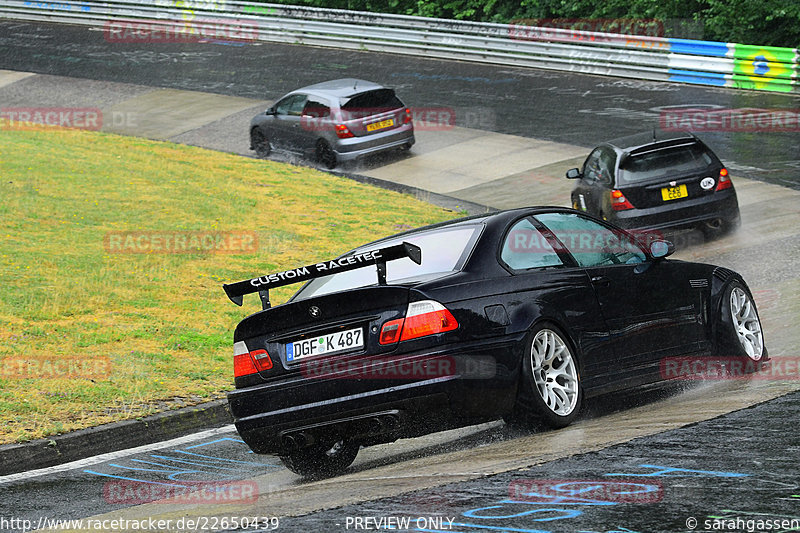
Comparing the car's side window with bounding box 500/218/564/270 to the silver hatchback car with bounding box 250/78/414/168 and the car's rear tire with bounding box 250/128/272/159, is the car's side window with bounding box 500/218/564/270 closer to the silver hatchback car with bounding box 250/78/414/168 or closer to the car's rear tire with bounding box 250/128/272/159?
the silver hatchback car with bounding box 250/78/414/168

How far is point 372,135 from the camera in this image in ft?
77.0

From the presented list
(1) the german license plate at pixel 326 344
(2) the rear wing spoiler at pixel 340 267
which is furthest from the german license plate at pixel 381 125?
(1) the german license plate at pixel 326 344

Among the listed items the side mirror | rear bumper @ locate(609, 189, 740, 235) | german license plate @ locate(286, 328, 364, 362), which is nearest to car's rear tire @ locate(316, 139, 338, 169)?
rear bumper @ locate(609, 189, 740, 235)

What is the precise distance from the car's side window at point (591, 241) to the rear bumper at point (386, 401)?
1349 millimetres

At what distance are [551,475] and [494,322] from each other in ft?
4.43

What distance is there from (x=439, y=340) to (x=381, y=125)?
1716cm

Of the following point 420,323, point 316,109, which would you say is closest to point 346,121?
point 316,109

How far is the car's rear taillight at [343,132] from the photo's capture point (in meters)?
23.4

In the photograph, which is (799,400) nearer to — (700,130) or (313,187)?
(313,187)

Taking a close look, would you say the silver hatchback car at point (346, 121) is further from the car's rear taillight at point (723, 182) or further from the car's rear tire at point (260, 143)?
the car's rear taillight at point (723, 182)

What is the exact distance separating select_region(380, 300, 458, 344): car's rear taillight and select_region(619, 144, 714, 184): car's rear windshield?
9.39 metres

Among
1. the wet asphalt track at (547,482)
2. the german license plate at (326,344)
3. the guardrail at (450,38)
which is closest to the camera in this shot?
the wet asphalt track at (547,482)

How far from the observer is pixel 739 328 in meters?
8.94

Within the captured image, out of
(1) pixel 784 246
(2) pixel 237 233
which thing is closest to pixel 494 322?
(1) pixel 784 246
